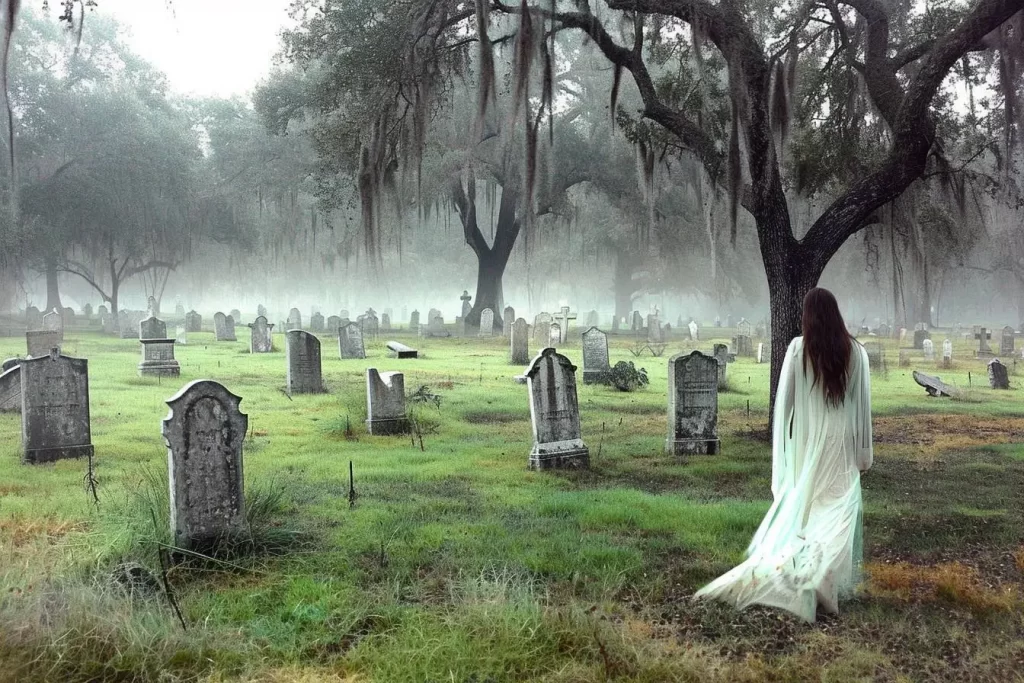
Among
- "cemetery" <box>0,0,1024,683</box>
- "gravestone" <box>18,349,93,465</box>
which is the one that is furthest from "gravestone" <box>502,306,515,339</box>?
"gravestone" <box>18,349,93,465</box>

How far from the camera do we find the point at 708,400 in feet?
27.8

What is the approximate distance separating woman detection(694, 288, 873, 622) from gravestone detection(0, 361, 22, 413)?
395 inches

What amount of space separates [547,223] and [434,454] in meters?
21.2

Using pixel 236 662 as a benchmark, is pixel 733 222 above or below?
above

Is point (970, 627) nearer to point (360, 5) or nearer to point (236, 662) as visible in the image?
point (236, 662)

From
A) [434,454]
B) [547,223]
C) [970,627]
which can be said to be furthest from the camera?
[547,223]

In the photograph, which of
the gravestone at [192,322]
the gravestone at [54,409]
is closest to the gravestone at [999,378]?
the gravestone at [54,409]

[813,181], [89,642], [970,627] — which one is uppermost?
[813,181]

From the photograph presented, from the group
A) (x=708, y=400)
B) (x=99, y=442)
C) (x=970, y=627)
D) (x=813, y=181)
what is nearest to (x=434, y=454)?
(x=708, y=400)

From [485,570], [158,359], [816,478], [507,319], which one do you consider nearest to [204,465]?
[485,570]

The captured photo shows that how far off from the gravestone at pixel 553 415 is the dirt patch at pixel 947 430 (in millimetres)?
4315

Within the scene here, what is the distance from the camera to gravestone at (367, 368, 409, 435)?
375 inches

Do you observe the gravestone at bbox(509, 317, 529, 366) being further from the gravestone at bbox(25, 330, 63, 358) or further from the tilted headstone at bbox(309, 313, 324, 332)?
the tilted headstone at bbox(309, 313, 324, 332)

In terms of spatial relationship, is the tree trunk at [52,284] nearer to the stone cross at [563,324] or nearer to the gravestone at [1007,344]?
the stone cross at [563,324]
